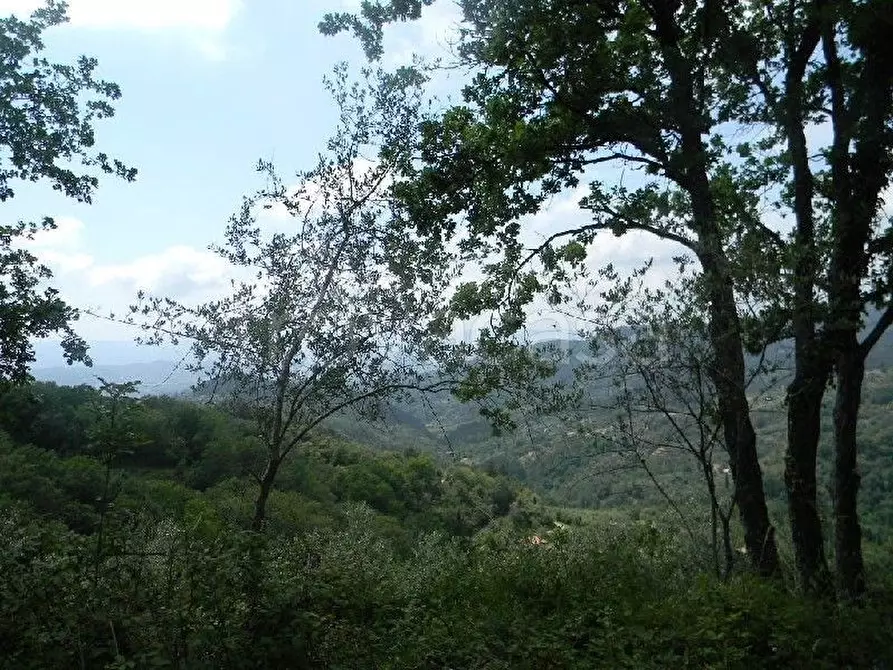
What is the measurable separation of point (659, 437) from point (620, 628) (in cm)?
358

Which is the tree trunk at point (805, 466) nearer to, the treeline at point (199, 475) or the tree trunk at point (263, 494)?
the treeline at point (199, 475)

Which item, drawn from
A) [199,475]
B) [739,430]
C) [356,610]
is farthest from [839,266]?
[199,475]

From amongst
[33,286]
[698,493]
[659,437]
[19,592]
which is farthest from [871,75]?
[33,286]

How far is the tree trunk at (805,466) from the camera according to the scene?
21.1ft

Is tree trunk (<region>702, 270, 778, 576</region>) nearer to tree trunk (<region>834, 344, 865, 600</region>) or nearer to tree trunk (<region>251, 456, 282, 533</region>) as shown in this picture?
tree trunk (<region>834, 344, 865, 600</region>)

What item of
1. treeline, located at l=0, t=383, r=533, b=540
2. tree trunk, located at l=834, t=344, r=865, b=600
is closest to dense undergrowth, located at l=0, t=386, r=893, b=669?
tree trunk, located at l=834, t=344, r=865, b=600

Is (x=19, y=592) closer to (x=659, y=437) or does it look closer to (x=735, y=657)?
(x=735, y=657)

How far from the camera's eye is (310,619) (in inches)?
184

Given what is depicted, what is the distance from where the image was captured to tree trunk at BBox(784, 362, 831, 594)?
645cm

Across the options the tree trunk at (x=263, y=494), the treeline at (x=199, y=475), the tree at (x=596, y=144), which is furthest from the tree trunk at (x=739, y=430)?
the tree trunk at (x=263, y=494)

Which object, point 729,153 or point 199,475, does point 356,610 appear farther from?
point 199,475

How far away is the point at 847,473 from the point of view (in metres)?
6.58

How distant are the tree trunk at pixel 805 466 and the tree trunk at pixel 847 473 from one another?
0.67ft

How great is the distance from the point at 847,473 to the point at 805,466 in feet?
1.70
